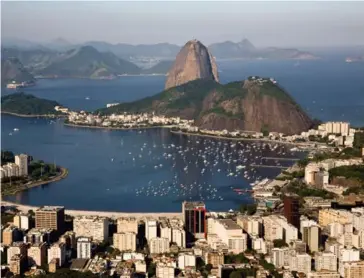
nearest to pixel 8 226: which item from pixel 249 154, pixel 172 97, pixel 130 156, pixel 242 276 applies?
pixel 242 276

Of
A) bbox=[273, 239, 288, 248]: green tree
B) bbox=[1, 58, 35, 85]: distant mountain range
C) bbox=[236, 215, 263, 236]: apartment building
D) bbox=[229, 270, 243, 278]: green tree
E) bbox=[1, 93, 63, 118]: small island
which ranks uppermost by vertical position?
bbox=[1, 58, 35, 85]: distant mountain range

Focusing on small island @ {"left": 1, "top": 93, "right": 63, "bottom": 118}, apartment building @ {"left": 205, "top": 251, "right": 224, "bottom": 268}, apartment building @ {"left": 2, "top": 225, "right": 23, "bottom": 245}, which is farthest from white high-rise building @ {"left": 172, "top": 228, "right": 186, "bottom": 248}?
small island @ {"left": 1, "top": 93, "right": 63, "bottom": 118}

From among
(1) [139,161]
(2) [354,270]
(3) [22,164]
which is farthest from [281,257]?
(1) [139,161]

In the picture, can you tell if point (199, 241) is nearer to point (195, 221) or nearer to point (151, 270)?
point (195, 221)

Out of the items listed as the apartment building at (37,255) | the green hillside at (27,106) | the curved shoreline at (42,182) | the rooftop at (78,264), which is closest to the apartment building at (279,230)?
the rooftop at (78,264)

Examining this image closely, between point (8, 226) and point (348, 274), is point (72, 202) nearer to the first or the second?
point (8, 226)

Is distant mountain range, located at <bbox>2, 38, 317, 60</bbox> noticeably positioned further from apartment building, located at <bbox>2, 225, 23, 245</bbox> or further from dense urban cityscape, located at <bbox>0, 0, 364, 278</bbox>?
apartment building, located at <bbox>2, 225, 23, 245</bbox>
